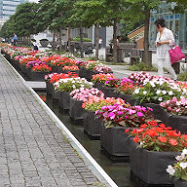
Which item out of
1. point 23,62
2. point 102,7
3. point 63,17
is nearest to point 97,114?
point 23,62

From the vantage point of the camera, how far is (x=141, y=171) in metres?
5.86

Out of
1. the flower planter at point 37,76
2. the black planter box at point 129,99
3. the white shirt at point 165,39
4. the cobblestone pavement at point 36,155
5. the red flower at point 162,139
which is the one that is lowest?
the cobblestone pavement at point 36,155

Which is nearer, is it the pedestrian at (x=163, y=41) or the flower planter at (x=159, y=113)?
the flower planter at (x=159, y=113)

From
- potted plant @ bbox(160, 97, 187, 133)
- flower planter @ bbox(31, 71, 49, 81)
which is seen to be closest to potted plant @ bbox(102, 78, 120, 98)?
potted plant @ bbox(160, 97, 187, 133)

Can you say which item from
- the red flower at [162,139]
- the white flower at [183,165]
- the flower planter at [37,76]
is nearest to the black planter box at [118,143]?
the red flower at [162,139]

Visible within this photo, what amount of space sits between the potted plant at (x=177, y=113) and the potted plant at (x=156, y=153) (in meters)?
1.80

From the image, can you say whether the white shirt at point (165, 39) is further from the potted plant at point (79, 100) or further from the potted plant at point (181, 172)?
the potted plant at point (181, 172)

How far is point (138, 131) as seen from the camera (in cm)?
603

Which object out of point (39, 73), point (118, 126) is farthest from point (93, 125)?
point (39, 73)

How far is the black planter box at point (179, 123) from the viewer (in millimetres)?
7621

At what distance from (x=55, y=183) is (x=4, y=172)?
0.74 m

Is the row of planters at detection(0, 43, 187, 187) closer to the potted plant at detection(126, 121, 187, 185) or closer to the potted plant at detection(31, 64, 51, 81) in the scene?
the potted plant at detection(126, 121, 187, 185)

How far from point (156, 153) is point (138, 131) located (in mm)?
505

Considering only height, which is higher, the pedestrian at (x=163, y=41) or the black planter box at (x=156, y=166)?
the pedestrian at (x=163, y=41)
